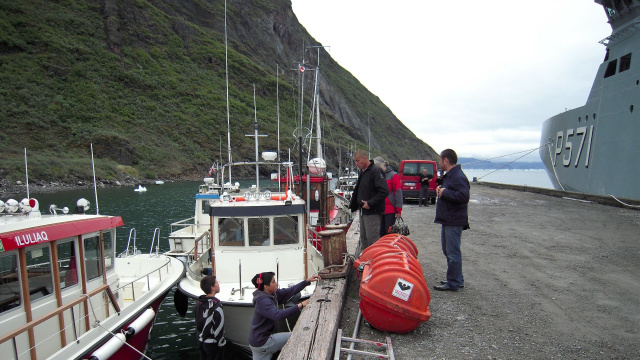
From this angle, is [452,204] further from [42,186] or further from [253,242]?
[42,186]

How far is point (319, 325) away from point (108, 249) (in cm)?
467

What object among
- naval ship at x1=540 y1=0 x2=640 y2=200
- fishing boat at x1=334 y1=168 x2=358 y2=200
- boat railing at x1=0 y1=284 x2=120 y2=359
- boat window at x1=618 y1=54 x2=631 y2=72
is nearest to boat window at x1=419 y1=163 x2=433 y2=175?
fishing boat at x1=334 y1=168 x2=358 y2=200

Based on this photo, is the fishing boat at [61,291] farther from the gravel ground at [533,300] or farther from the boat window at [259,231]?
the gravel ground at [533,300]

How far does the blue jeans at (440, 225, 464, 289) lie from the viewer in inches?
210

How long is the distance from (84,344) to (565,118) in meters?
25.4

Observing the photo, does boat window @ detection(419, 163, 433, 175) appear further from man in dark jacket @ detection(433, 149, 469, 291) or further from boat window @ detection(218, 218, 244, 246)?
man in dark jacket @ detection(433, 149, 469, 291)

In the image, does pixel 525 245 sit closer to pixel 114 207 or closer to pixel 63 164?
pixel 114 207

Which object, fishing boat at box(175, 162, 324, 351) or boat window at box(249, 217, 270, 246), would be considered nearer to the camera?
fishing boat at box(175, 162, 324, 351)

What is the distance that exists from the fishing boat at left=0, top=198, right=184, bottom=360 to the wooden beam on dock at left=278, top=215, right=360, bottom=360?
3.28m

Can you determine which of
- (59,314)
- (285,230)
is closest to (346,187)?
(285,230)

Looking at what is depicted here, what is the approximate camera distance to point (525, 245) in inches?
352

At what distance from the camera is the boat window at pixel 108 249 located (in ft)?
22.5

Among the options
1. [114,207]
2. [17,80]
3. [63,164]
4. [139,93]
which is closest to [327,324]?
[114,207]

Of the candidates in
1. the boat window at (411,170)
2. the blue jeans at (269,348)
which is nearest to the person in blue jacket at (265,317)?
the blue jeans at (269,348)
